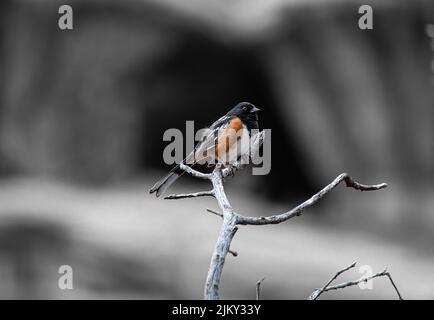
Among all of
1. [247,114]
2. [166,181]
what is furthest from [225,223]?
[247,114]

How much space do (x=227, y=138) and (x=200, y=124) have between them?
2703 mm

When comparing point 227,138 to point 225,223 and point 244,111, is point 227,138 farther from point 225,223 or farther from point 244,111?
point 225,223

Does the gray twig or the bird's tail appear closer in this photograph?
the gray twig

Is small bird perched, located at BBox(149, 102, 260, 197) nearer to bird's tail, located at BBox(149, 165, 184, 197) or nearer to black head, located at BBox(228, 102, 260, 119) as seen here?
black head, located at BBox(228, 102, 260, 119)

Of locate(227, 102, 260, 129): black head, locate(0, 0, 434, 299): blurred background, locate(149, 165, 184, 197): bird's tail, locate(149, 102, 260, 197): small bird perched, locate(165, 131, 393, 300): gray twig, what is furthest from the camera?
locate(0, 0, 434, 299): blurred background

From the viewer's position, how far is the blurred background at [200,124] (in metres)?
6.69

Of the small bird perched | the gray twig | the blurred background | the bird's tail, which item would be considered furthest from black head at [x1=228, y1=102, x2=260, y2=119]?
the blurred background

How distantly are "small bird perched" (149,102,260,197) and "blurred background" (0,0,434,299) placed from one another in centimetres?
246

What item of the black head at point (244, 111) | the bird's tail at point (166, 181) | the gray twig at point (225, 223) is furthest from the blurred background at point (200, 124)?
the gray twig at point (225, 223)

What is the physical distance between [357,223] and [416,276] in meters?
0.76

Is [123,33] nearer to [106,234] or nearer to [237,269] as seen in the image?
[106,234]

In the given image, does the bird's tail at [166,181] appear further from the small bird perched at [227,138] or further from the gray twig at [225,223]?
the gray twig at [225,223]

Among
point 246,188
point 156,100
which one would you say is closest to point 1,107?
point 156,100

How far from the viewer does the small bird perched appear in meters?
3.79
